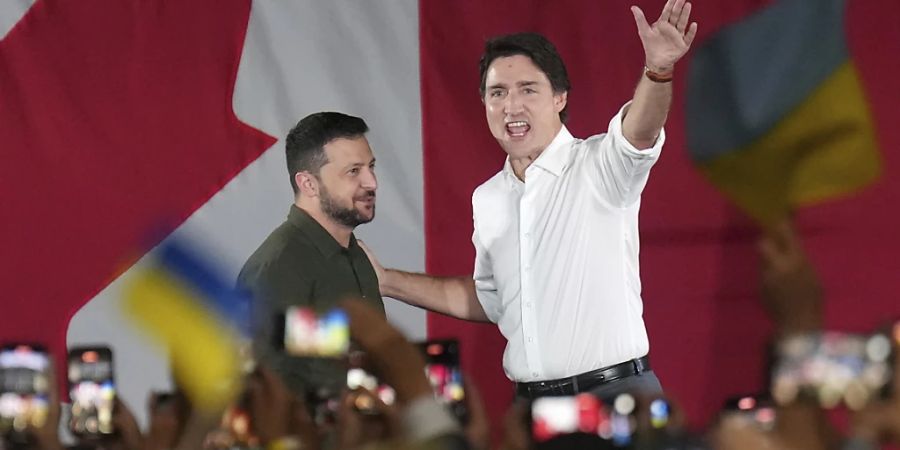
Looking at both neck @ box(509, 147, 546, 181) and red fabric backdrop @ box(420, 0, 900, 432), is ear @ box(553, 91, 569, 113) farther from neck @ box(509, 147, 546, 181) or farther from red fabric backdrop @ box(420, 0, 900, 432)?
red fabric backdrop @ box(420, 0, 900, 432)

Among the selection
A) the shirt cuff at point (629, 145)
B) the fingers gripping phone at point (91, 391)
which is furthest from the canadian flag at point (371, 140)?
the fingers gripping phone at point (91, 391)

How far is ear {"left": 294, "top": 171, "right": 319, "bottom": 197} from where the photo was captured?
8.54ft

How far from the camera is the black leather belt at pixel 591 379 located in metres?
2.24

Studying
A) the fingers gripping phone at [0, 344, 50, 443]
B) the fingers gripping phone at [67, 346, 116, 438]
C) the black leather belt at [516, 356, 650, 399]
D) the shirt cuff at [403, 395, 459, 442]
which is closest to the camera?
the shirt cuff at [403, 395, 459, 442]

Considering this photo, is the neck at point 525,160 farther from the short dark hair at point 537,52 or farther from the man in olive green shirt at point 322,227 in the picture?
the man in olive green shirt at point 322,227

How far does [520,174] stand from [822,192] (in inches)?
52.5

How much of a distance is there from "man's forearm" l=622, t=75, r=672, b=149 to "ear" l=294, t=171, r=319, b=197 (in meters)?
0.73

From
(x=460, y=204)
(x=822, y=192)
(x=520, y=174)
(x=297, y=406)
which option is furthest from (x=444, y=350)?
(x=460, y=204)

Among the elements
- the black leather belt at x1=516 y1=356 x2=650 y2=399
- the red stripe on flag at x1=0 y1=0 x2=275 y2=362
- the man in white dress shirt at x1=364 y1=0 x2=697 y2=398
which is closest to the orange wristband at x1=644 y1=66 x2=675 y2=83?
the man in white dress shirt at x1=364 y1=0 x2=697 y2=398

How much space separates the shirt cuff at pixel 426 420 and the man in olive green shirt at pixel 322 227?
0.97 m

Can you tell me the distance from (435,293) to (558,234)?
0.41 metres

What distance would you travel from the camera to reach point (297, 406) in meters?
1.18

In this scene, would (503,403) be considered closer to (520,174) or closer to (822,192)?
(520,174)

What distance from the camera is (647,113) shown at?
6.73ft
